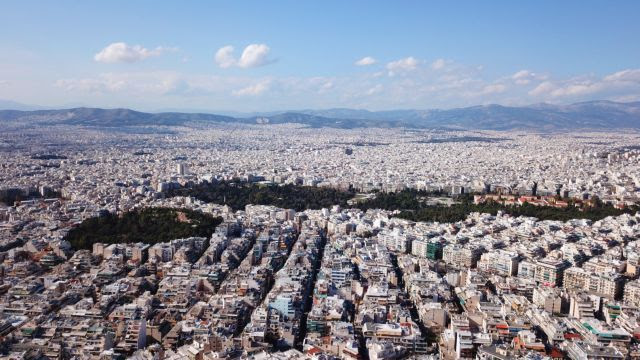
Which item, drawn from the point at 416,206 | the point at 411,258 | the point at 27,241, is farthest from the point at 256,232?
the point at 416,206

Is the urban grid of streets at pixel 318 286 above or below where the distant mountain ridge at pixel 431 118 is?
below

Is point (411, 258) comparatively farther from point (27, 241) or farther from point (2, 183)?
point (2, 183)

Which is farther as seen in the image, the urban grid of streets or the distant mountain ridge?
the distant mountain ridge

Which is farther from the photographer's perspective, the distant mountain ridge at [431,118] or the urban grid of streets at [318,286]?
the distant mountain ridge at [431,118]

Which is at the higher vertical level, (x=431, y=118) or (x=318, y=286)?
(x=431, y=118)

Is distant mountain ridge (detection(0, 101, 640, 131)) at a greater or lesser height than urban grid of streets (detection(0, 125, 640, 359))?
greater
